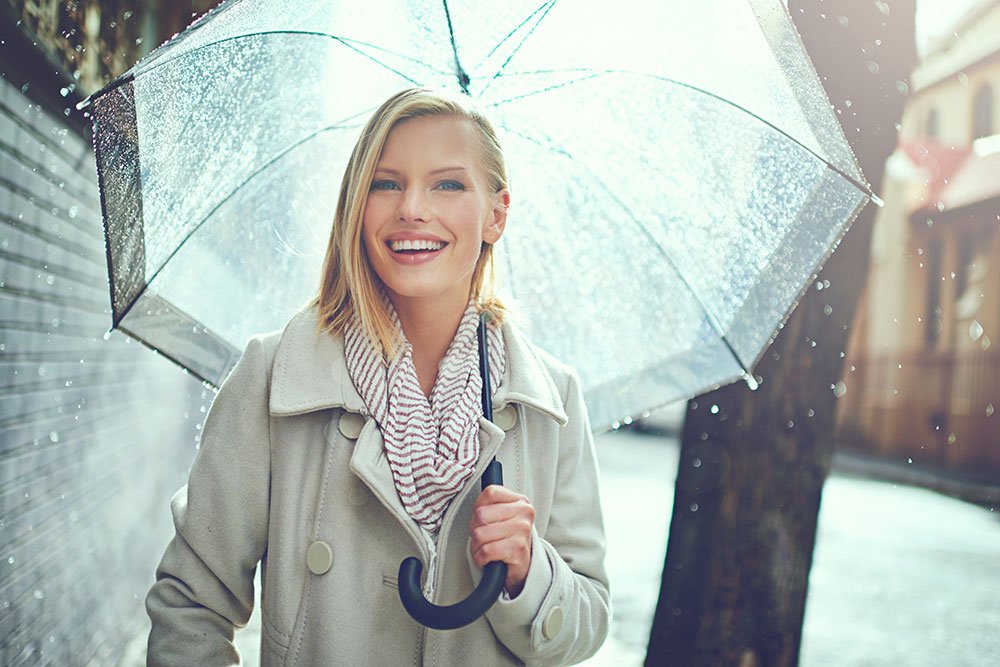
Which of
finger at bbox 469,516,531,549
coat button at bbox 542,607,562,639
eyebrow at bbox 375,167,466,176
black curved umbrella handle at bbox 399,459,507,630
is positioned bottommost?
coat button at bbox 542,607,562,639

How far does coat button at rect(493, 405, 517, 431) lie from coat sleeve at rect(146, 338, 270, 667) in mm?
466

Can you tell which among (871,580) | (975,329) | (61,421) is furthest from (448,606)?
(975,329)

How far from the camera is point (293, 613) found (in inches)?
74.9

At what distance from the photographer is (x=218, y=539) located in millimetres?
1884

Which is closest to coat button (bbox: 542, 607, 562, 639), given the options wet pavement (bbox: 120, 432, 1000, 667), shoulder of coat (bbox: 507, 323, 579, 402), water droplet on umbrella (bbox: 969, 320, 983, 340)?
shoulder of coat (bbox: 507, 323, 579, 402)

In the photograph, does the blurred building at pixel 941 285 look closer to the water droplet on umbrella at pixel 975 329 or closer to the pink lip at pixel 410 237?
the water droplet on umbrella at pixel 975 329

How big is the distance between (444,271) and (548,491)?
51 cm

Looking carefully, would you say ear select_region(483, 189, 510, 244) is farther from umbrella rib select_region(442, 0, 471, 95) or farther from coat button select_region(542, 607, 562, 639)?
coat button select_region(542, 607, 562, 639)

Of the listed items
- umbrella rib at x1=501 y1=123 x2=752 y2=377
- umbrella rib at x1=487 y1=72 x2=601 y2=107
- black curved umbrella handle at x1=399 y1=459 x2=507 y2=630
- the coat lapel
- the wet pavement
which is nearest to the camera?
black curved umbrella handle at x1=399 y1=459 x2=507 y2=630

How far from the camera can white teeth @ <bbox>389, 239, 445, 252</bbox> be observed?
200 cm

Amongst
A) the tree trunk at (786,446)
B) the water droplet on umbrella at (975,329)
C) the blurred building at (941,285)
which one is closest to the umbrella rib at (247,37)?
the tree trunk at (786,446)

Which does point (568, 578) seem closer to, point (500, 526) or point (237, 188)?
point (500, 526)

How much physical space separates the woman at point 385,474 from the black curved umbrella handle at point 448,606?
0.04 meters

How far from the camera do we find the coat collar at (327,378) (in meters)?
1.91
